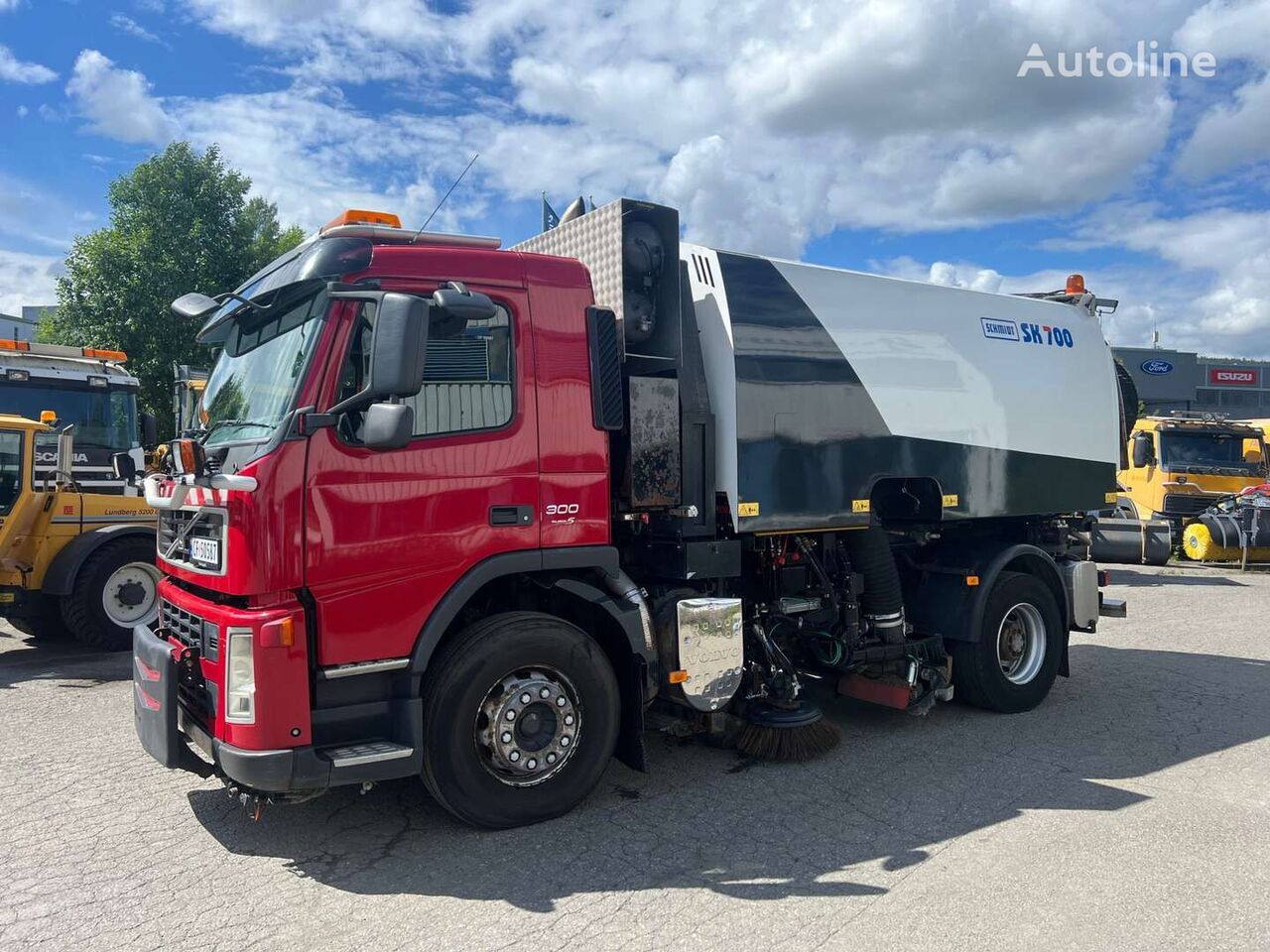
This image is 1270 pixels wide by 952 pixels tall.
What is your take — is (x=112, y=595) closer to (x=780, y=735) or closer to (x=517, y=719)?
(x=517, y=719)

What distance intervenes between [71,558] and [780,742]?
22.5ft

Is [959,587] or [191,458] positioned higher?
[191,458]

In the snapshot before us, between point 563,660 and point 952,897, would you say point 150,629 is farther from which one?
point 952,897

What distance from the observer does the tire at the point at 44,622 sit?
9055mm

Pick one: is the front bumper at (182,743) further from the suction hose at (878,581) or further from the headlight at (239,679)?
the suction hose at (878,581)

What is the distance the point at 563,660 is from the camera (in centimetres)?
448

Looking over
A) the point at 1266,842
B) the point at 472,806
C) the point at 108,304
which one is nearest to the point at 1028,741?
the point at 1266,842

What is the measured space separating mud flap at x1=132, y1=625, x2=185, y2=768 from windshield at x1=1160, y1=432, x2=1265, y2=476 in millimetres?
17730

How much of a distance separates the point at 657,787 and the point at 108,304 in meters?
19.4

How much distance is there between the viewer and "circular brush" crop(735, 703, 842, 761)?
547 cm

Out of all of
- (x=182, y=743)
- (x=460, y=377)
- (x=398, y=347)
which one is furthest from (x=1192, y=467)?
(x=182, y=743)


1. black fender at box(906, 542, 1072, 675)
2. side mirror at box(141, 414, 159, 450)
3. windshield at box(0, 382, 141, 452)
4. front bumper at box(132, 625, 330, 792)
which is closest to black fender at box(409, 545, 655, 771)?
front bumper at box(132, 625, 330, 792)

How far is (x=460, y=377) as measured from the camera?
432 centimetres

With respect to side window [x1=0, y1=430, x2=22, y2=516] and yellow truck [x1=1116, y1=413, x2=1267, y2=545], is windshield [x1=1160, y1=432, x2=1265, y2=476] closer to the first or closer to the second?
yellow truck [x1=1116, y1=413, x2=1267, y2=545]
